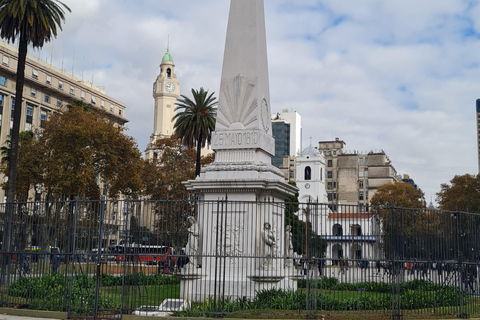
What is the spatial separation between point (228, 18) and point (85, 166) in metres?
24.3

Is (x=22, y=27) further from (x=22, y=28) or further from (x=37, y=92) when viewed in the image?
(x=37, y=92)

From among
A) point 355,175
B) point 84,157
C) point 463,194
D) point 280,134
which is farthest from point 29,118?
point 280,134

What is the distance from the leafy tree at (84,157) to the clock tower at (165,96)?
86.1 metres

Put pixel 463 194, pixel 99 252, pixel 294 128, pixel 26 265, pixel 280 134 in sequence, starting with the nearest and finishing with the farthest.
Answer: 1. pixel 99 252
2. pixel 26 265
3. pixel 463 194
4. pixel 280 134
5. pixel 294 128

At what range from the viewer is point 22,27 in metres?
31.2

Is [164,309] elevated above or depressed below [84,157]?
below

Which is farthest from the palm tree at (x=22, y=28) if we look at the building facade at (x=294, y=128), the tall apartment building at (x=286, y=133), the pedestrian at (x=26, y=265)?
the building facade at (x=294, y=128)

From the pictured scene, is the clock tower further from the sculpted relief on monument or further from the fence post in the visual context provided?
the fence post

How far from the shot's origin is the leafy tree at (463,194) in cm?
6116

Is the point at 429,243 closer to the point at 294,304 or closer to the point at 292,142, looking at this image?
the point at 294,304

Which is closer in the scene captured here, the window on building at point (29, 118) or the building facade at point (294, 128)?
the window on building at point (29, 118)

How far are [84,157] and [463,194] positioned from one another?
4287 centimetres

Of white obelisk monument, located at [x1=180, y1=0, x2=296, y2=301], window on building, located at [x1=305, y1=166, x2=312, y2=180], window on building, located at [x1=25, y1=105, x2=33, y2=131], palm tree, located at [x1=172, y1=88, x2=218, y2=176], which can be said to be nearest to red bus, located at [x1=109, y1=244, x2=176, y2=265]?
white obelisk monument, located at [x1=180, y1=0, x2=296, y2=301]

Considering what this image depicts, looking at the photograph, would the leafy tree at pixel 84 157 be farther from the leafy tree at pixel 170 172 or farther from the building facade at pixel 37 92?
the building facade at pixel 37 92
